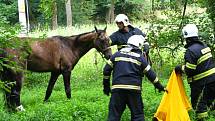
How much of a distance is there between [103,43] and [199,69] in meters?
4.00

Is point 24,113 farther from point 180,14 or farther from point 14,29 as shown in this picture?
point 180,14

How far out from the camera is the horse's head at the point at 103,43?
12258 millimetres

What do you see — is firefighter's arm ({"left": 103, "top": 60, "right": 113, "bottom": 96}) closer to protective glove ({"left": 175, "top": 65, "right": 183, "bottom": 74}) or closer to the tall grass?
the tall grass

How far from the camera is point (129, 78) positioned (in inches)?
322

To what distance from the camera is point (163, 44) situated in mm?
14477

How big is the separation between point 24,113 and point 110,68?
2.42 meters

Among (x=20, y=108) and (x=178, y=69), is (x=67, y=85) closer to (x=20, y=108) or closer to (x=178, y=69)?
(x=20, y=108)

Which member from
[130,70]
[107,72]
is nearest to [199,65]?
[130,70]

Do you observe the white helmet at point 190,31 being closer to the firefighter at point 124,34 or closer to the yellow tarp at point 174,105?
the yellow tarp at point 174,105

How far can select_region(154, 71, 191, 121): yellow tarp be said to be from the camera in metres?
8.73

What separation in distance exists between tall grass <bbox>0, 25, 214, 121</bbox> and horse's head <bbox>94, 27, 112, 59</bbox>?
1185 millimetres

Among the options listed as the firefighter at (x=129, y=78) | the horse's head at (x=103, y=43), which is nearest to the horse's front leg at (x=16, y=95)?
the horse's head at (x=103, y=43)

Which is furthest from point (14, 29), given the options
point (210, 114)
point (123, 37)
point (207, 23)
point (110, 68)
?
point (207, 23)

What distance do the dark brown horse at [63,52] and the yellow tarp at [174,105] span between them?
11.7 feet
